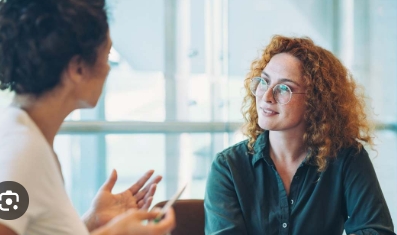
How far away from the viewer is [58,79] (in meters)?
0.83

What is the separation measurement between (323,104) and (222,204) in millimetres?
529

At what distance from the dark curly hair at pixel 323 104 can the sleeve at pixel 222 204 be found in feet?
0.49

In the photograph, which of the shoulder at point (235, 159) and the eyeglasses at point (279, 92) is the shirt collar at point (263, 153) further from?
the eyeglasses at point (279, 92)

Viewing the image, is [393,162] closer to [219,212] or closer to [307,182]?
[307,182]

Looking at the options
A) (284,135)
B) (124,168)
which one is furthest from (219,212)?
(124,168)

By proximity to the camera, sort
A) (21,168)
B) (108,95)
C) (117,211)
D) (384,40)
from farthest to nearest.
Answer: (384,40), (108,95), (117,211), (21,168)

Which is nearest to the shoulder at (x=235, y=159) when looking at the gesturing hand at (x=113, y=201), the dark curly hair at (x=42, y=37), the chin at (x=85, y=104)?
the gesturing hand at (x=113, y=201)

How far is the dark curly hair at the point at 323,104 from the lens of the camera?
1.73 m

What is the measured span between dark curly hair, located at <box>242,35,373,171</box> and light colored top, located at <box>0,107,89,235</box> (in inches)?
41.8

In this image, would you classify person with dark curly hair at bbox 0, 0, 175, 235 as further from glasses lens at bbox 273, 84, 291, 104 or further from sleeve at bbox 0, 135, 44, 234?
glasses lens at bbox 273, 84, 291, 104

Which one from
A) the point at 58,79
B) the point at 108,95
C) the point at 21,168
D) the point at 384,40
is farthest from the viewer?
the point at 384,40

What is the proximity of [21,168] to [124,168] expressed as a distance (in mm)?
1940

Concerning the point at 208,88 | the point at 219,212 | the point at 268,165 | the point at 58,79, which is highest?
the point at 58,79

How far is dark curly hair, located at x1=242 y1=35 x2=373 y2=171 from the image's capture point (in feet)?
5.69
